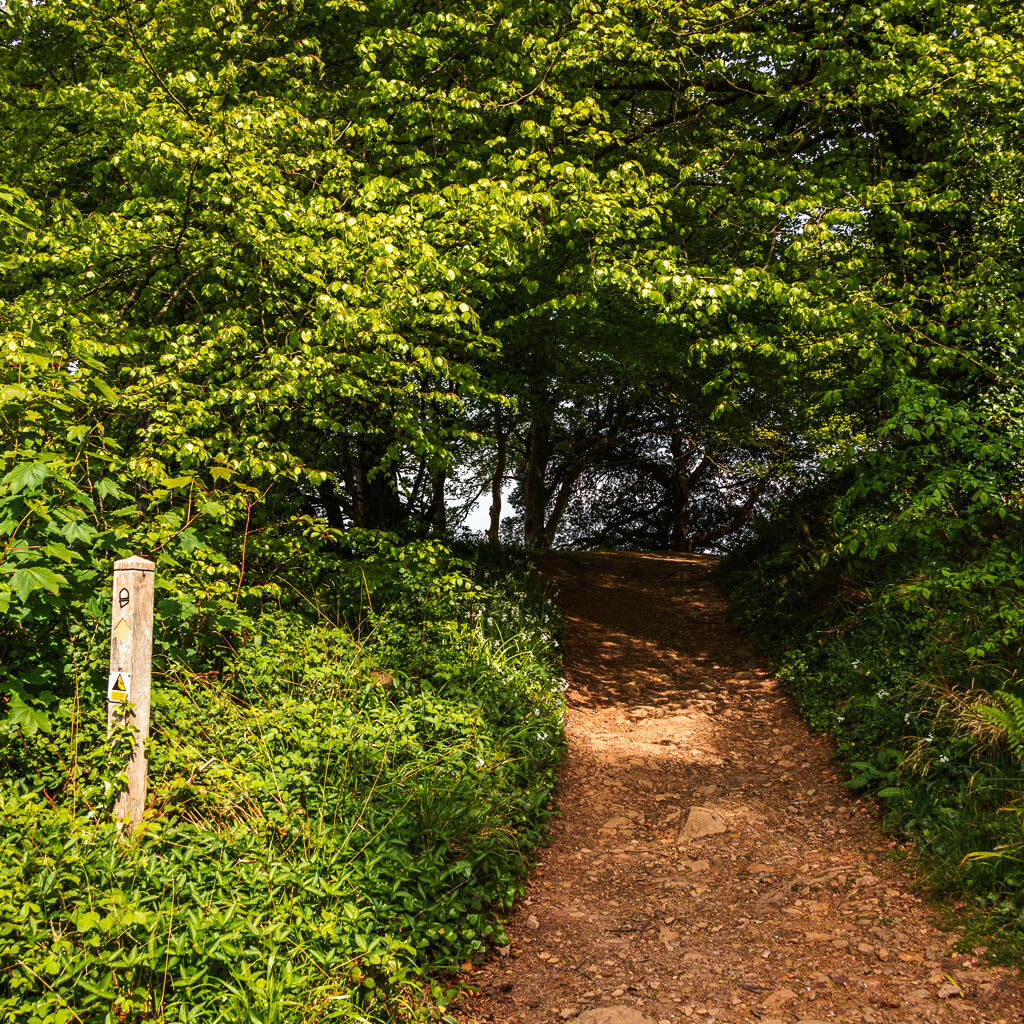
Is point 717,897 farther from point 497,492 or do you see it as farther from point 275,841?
point 497,492

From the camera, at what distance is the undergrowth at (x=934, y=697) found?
14.4ft

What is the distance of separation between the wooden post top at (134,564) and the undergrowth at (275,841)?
0.88 meters

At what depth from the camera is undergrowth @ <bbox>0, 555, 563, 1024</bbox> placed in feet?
9.28

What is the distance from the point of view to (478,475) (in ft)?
67.0

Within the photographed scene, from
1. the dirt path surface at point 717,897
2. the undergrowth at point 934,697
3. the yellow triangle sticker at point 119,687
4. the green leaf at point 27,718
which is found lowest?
the dirt path surface at point 717,897

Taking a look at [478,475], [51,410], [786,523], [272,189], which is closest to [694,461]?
[478,475]

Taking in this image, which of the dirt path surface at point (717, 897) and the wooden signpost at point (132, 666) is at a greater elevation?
the wooden signpost at point (132, 666)

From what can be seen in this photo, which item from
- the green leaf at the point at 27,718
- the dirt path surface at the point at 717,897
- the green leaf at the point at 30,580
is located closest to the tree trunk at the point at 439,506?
the dirt path surface at the point at 717,897

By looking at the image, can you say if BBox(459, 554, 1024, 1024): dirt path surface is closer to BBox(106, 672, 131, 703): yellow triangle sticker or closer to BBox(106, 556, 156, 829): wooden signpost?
BBox(106, 556, 156, 829): wooden signpost

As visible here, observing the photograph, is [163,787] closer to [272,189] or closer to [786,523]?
[272,189]

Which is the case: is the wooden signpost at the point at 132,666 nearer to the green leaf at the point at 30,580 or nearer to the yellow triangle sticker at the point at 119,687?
the yellow triangle sticker at the point at 119,687

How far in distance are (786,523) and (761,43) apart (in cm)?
739

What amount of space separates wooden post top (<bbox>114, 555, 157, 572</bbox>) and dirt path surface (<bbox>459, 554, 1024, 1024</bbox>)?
275cm

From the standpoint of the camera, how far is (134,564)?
3.63 meters
